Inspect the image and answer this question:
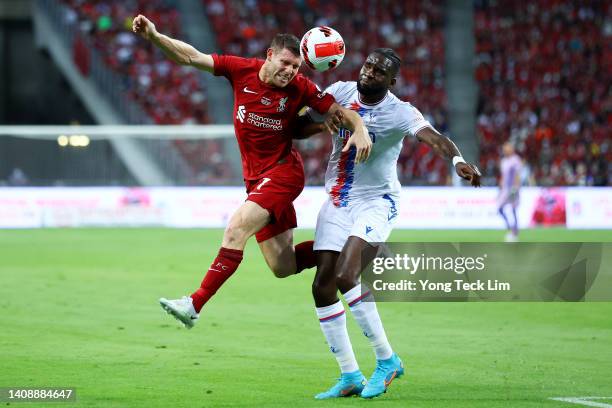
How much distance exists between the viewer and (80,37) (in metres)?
36.0

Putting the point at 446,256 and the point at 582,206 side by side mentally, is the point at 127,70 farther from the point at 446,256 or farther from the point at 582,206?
the point at 446,256

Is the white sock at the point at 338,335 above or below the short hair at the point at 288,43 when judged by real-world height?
below

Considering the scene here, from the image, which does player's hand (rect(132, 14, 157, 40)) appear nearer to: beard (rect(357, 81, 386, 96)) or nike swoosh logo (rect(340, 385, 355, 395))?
beard (rect(357, 81, 386, 96))

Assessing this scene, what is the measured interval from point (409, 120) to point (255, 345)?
3.29 m

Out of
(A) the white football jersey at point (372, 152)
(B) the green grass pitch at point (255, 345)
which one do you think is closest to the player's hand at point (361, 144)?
(A) the white football jersey at point (372, 152)

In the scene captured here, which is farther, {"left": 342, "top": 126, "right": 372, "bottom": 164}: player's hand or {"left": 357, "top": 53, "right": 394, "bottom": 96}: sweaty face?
{"left": 357, "top": 53, "right": 394, "bottom": 96}: sweaty face

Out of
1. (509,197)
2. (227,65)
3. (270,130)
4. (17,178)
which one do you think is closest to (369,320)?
(270,130)

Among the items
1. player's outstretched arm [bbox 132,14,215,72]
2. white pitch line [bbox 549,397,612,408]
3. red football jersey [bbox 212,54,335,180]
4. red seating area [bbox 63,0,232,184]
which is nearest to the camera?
white pitch line [bbox 549,397,612,408]

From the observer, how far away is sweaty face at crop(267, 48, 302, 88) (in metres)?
7.90

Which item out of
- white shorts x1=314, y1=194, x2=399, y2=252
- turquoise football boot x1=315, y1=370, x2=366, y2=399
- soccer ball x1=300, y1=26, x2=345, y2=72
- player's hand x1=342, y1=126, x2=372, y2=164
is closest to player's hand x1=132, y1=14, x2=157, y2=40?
soccer ball x1=300, y1=26, x2=345, y2=72

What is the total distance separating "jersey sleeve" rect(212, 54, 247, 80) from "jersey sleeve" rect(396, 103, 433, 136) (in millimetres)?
1344

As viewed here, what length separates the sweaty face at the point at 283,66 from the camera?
7902 mm

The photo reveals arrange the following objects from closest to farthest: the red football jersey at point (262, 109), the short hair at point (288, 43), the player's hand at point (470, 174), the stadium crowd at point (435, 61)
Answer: the player's hand at point (470, 174), the short hair at point (288, 43), the red football jersey at point (262, 109), the stadium crowd at point (435, 61)

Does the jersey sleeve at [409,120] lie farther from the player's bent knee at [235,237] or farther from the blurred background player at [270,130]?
the player's bent knee at [235,237]
